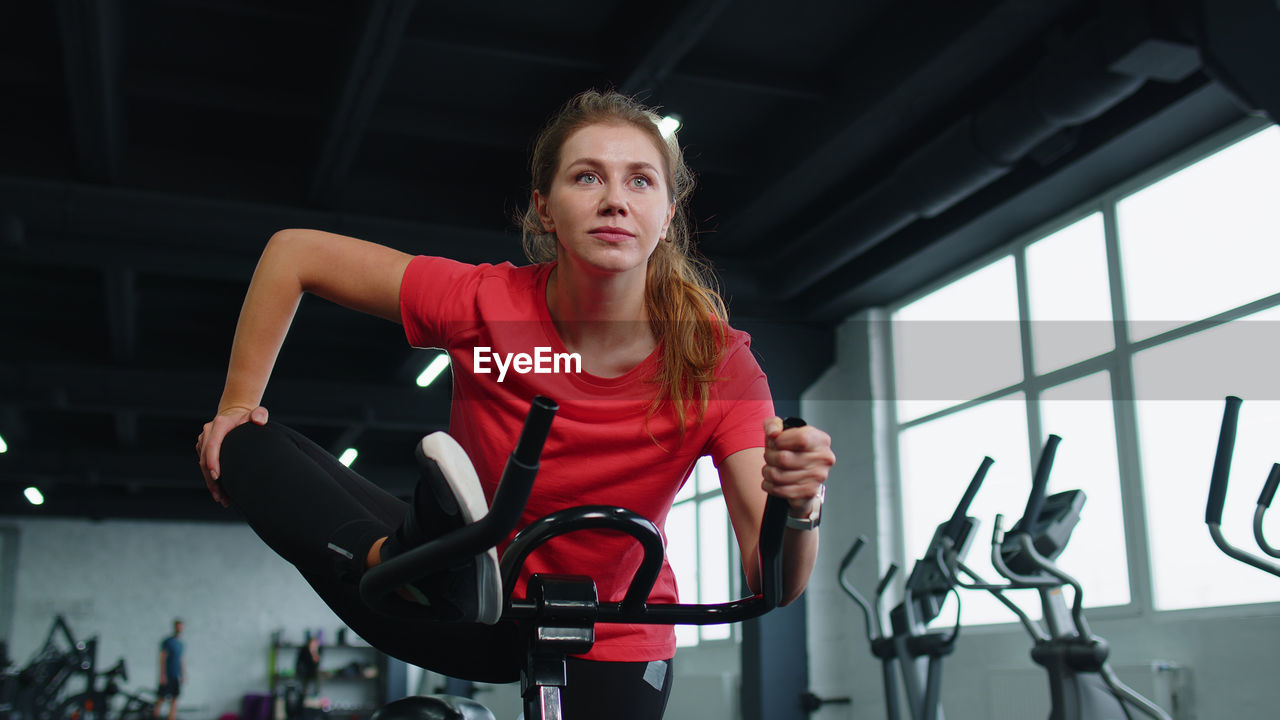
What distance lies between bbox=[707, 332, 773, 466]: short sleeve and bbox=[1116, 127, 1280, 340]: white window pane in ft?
13.0

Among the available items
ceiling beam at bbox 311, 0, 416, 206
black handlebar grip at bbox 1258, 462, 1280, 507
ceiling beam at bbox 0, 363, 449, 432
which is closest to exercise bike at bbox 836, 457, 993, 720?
black handlebar grip at bbox 1258, 462, 1280, 507

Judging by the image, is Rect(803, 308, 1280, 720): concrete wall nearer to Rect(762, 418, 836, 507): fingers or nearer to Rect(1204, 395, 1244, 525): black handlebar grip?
Rect(1204, 395, 1244, 525): black handlebar grip

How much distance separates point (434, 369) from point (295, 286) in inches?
271

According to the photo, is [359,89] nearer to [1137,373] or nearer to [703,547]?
[1137,373]

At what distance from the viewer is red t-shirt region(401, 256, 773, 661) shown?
1270 mm

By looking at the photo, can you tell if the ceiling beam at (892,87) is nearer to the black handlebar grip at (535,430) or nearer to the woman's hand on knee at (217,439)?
the woman's hand on knee at (217,439)

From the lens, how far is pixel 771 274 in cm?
670

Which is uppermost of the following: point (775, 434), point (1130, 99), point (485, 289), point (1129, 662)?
point (1130, 99)

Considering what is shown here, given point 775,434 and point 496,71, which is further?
point 496,71

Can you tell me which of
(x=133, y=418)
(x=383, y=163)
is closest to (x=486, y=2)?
(x=383, y=163)

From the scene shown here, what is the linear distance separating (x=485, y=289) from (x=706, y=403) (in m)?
0.33

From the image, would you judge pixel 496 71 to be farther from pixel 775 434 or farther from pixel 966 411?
pixel 775 434

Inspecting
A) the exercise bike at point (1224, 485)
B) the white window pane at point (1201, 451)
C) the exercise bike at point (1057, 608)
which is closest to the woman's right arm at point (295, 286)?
the exercise bike at point (1224, 485)

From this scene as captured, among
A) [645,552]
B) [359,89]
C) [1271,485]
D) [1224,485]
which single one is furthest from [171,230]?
[645,552]
